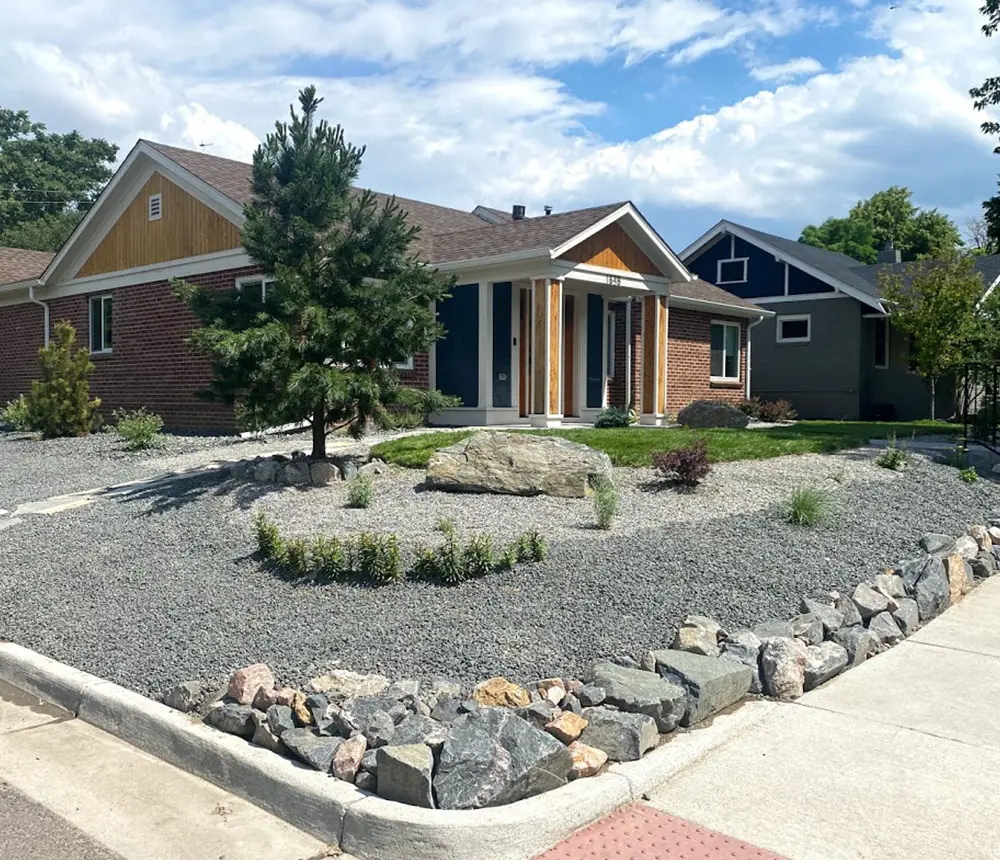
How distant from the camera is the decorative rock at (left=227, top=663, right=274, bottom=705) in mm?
4734

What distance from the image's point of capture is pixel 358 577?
630 centimetres

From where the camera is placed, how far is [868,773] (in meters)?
4.21

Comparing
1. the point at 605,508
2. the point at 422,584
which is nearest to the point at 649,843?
the point at 422,584

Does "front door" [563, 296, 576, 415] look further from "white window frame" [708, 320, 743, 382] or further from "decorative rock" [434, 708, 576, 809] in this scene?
"decorative rock" [434, 708, 576, 809]

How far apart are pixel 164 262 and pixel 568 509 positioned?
12.2 meters

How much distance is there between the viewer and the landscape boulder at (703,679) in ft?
15.6

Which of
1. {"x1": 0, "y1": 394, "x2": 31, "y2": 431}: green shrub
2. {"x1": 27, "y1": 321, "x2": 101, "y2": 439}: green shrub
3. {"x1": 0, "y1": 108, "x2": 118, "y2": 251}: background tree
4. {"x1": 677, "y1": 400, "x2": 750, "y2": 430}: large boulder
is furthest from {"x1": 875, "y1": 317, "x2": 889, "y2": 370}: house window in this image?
{"x1": 0, "y1": 108, "x2": 118, "y2": 251}: background tree

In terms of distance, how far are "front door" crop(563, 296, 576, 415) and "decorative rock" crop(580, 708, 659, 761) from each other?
46.1 ft

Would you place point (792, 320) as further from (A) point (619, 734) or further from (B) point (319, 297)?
(A) point (619, 734)

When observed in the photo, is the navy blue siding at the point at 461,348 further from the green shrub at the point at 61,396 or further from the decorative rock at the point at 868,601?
the decorative rock at the point at 868,601

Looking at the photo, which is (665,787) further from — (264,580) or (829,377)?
(829,377)

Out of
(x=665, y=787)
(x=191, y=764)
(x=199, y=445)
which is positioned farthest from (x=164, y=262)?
(x=665, y=787)

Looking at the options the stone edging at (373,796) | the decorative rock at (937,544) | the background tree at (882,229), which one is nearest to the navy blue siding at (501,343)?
the decorative rock at (937,544)

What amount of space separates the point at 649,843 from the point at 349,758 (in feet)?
4.21
